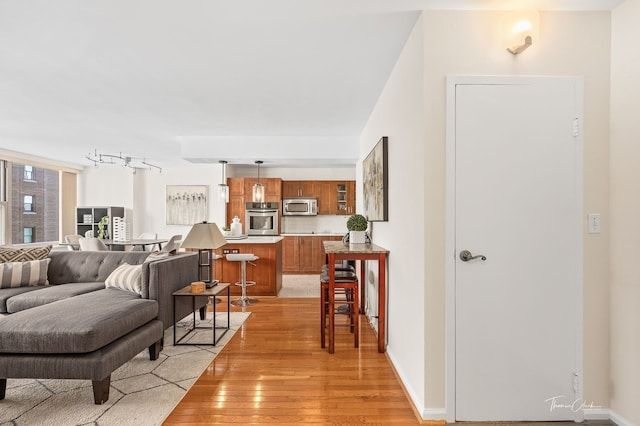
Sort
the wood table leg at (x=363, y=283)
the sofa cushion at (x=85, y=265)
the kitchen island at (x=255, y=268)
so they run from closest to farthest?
the sofa cushion at (x=85, y=265) < the wood table leg at (x=363, y=283) < the kitchen island at (x=255, y=268)

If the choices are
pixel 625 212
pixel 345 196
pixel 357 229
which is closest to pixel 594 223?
pixel 625 212

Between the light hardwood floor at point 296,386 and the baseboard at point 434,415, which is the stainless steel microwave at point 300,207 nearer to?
the light hardwood floor at point 296,386

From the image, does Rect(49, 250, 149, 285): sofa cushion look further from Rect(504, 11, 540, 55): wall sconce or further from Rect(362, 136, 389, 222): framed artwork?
Rect(504, 11, 540, 55): wall sconce

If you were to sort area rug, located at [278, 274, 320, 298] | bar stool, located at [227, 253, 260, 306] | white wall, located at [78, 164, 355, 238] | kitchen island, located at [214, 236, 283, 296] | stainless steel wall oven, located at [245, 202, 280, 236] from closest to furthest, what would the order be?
bar stool, located at [227, 253, 260, 306]
kitchen island, located at [214, 236, 283, 296]
area rug, located at [278, 274, 320, 298]
stainless steel wall oven, located at [245, 202, 280, 236]
white wall, located at [78, 164, 355, 238]

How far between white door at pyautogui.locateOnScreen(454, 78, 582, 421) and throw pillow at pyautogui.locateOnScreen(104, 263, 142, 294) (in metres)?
2.76

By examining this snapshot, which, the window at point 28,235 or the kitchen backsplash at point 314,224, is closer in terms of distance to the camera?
the window at point 28,235

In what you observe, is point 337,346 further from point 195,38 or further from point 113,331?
point 195,38

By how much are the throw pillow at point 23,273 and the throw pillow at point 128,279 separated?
3.27ft

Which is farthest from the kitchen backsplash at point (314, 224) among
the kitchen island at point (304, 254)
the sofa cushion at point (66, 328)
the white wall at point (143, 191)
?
Result: the sofa cushion at point (66, 328)

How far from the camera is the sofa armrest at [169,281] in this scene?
9.46 feet

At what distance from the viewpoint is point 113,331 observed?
2.22 metres

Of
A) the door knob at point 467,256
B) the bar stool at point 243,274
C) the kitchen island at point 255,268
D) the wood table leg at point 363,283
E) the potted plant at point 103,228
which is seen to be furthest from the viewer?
the potted plant at point 103,228

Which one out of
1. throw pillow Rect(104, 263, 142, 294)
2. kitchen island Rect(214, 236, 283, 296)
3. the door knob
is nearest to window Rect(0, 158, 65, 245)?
kitchen island Rect(214, 236, 283, 296)

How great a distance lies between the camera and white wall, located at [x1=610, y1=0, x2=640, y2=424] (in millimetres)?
1853
